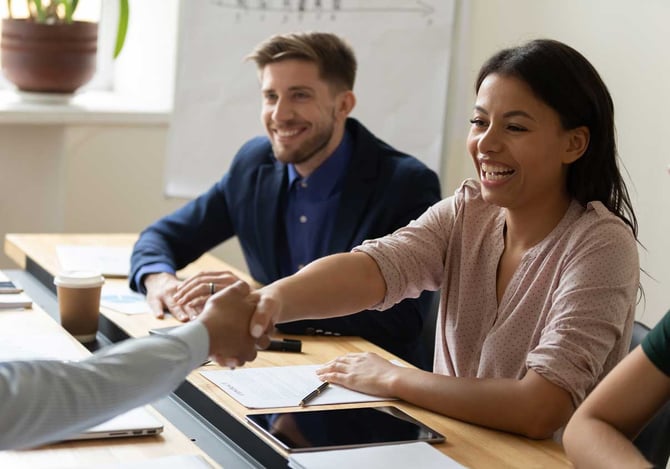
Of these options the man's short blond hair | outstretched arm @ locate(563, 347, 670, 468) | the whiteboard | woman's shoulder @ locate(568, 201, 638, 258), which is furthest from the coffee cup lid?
the whiteboard

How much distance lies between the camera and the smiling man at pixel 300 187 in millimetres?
2750

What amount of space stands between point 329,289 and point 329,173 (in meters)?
0.85

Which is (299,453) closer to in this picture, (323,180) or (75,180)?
A: (323,180)

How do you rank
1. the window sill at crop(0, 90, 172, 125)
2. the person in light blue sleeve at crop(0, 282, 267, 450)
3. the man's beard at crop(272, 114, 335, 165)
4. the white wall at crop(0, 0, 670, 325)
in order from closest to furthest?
the person in light blue sleeve at crop(0, 282, 267, 450) → the man's beard at crop(272, 114, 335, 165) → the white wall at crop(0, 0, 670, 325) → the window sill at crop(0, 90, 172, 125)

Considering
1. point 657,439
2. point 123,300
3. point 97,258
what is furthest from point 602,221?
point 97,258

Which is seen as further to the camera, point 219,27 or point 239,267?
point 239,267

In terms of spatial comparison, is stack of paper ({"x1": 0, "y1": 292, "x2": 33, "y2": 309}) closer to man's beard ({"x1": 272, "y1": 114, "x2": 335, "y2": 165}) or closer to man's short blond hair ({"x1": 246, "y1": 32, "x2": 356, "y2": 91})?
man's beard ({"x1": 272, "y1": 114, "x2": 335, "y2": 165})

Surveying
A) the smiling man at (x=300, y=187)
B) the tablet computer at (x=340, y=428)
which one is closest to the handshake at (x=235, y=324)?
the tablet computer at (x=340, y=428)

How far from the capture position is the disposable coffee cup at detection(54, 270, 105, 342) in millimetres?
2350

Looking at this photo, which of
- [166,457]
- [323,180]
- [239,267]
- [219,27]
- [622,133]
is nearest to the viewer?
[166,457]

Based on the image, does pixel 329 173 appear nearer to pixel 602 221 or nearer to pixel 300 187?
pixel 300 187

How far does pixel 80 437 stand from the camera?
1.62 meters

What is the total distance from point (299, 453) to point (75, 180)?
251cm

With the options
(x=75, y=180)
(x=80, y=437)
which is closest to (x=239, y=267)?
(x=75, y=180)
